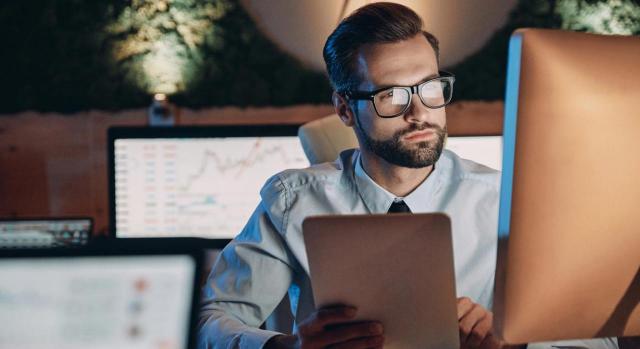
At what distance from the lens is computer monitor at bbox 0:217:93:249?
160 centimetres

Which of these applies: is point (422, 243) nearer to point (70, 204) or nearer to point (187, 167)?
point (187, 167)

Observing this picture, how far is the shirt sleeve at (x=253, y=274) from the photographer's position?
3.48ft

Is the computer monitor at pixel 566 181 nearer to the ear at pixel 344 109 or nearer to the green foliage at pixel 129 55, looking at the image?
the ear at pixel 344 109

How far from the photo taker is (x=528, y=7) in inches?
82.8

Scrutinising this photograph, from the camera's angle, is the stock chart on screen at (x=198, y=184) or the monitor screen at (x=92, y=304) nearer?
the monitor screen at (x=92, y=304)

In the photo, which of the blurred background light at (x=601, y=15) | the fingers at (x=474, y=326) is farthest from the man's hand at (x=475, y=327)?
the blurred background light at (x=601, y=15)

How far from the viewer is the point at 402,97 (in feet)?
3.37

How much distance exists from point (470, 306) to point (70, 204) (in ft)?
5.42

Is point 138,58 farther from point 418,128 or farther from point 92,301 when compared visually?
point 92,301

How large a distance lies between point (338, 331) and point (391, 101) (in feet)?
1.60

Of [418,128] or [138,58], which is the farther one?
[138,58]

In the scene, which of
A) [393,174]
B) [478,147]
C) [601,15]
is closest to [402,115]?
[393,174]

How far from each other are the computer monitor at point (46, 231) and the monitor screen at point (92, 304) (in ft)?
3.72

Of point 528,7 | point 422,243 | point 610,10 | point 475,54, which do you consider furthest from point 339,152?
point 610,10
